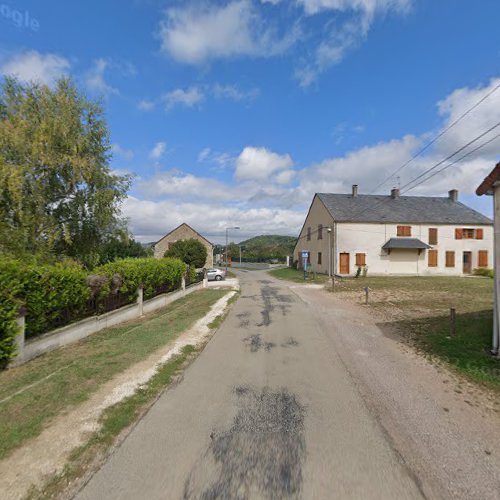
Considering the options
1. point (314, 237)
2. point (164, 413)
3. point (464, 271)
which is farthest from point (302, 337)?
point (464, 271)

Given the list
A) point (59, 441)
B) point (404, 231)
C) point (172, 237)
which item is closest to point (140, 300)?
point (59, 441)

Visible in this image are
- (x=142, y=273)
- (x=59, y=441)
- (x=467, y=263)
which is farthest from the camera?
(x=467, y=263)

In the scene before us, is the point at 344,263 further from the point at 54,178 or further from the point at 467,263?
the point at 54,178

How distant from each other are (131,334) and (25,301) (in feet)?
8.85

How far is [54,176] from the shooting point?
A: 49.4 ft

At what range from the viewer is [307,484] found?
2496 mm

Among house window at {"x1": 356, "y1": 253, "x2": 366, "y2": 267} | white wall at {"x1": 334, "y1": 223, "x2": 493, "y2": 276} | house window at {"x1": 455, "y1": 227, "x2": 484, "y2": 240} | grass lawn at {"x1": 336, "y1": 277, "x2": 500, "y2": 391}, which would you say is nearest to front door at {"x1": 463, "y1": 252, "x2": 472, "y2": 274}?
white wall at {"x1": 334, "y1": 223, "x2": 493, "y2": 276}

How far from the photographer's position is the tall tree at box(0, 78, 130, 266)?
1352 centimetres

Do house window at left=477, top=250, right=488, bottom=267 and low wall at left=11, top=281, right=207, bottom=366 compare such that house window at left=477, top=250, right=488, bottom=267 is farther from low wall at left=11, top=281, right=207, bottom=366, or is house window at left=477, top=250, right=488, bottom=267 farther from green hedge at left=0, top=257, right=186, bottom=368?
green hedge at left=0, top=257, right=186, bottom=368

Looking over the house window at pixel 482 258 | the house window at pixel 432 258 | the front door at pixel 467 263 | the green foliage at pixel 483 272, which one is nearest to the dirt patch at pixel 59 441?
the house window at pixel 432 258

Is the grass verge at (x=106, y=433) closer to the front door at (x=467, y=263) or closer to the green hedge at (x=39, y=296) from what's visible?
the green hedge at (x=39, y=296)

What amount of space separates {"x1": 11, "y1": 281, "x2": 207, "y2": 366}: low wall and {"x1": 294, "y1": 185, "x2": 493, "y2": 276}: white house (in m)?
19.2

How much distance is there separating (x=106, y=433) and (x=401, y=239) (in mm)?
30660

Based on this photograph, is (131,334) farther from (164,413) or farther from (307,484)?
(307,484)
